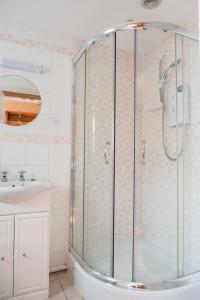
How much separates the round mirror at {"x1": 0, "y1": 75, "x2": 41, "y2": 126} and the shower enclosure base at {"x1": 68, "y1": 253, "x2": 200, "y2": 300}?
144cm

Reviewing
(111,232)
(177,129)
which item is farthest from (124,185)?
(177,129)

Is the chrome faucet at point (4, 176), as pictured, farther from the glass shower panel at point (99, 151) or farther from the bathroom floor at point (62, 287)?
the bathroom floor at point (62, 287)

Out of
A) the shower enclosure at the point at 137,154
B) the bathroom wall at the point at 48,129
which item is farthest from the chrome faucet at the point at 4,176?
the shower enclosure at the point at 137,154

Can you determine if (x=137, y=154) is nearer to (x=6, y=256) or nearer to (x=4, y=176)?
(x=4, y=176)

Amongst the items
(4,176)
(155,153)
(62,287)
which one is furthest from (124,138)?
(62,287)

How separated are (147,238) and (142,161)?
769 millimetres

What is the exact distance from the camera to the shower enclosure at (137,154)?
1776 mm

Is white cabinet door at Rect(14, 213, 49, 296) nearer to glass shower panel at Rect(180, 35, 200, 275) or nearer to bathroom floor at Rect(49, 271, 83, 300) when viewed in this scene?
bathroom floor at Rect(49, 271, 83, 300)

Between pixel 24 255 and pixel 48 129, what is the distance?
3.60 ft

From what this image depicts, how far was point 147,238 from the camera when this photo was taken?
2.12 m

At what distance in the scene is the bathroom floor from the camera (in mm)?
1694

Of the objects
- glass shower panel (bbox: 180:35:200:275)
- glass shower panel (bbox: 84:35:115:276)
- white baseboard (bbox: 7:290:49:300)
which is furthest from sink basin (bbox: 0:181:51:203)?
glass shower panel (bbox: 180:35:200:275)

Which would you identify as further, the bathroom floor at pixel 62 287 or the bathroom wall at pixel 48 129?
the bathroom wall at pixel 48 129

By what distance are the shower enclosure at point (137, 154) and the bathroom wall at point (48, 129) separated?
0.11 meters
